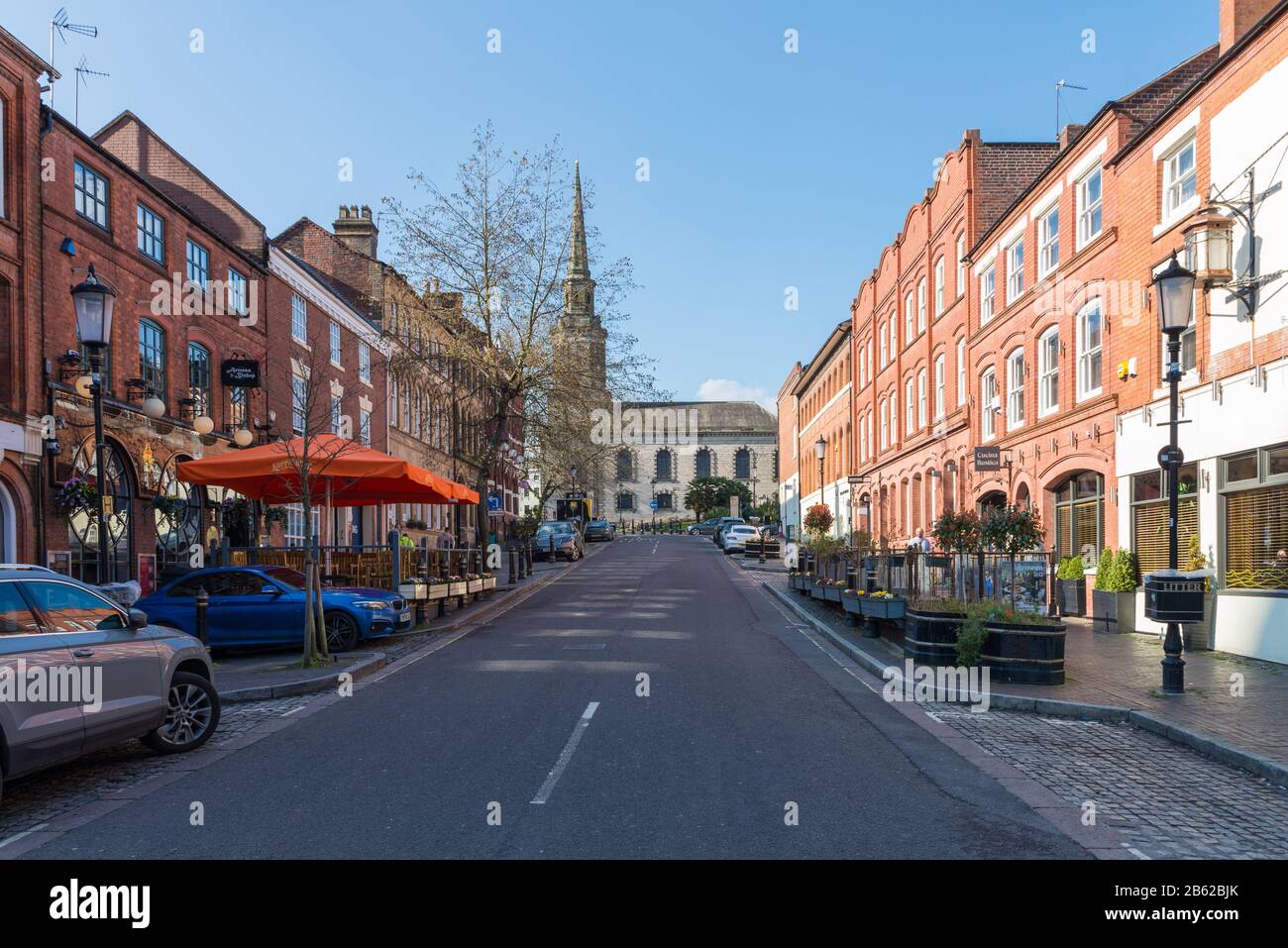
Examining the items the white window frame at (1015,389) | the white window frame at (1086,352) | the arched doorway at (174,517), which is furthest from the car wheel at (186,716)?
the white window frame at (1015,389)

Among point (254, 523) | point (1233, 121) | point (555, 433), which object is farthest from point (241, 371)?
point (1233, 121)

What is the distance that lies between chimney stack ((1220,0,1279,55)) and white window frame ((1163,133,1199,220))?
4.86 ft

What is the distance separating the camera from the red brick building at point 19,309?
16156mm

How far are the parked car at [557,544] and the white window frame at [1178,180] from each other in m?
29.5

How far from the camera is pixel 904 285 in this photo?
37156 millimetres

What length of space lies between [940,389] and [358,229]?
22.4 metres

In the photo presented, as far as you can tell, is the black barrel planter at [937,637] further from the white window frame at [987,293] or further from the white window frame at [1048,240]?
the white window frame at [987,293]

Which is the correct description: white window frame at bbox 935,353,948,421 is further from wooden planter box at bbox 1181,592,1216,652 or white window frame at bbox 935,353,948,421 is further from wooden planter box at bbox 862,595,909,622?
wooden planter box at bbox 862,595,909,622

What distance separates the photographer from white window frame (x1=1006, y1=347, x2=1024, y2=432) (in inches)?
958

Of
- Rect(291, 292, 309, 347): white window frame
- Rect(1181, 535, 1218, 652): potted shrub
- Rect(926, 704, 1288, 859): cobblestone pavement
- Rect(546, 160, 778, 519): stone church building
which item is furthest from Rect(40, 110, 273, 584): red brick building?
Rect(546, 160, 778, 519): stone church building

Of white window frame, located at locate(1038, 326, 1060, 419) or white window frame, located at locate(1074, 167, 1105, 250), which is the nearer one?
white window frame, located at locate(1074, 167, 1105, 250)

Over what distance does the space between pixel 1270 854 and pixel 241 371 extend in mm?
22607

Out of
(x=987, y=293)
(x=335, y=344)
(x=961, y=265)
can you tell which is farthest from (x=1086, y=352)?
(x=335, y=344)
